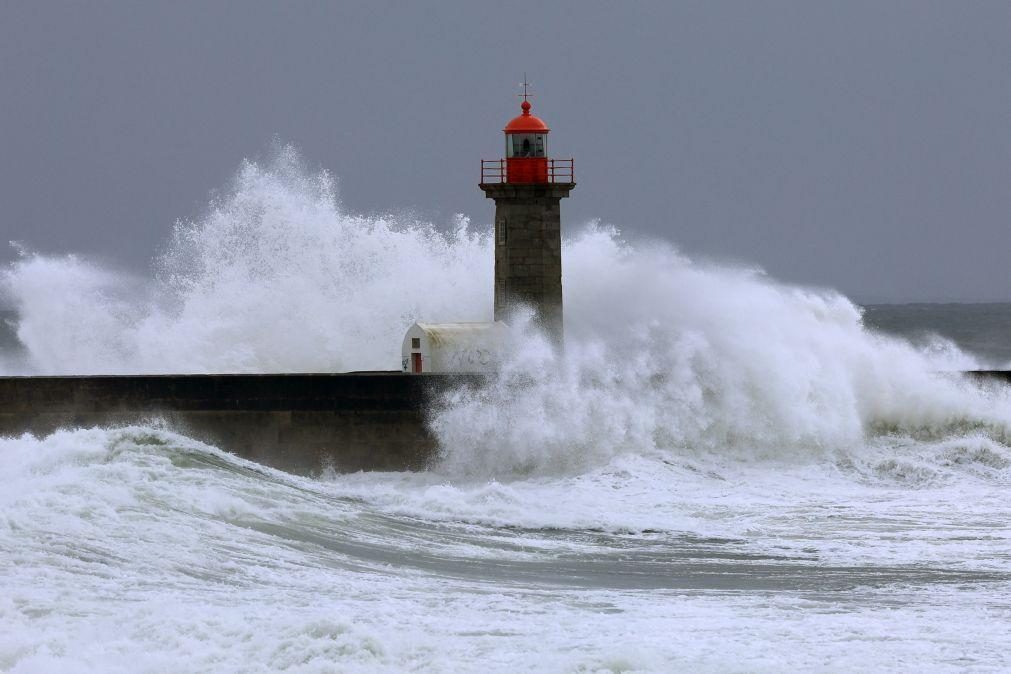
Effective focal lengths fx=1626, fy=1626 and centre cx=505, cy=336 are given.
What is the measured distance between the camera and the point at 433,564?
33.3 feet

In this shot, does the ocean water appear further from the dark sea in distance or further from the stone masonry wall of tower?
the dark sea in distance

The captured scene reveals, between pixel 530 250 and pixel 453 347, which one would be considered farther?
pixel 530 250

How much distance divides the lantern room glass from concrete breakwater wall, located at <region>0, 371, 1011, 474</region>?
2.81 metres

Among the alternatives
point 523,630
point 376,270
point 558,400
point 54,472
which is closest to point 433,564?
point 523,630

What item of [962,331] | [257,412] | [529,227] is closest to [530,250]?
[529,227]

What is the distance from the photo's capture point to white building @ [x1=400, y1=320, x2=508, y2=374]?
14648 millimetres

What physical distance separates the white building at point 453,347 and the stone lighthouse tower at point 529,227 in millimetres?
445

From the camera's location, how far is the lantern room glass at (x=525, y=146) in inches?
601

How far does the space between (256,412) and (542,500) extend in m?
2.62

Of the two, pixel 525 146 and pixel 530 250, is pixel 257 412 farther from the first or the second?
pixel 525 146

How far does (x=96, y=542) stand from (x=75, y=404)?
3.95 meters

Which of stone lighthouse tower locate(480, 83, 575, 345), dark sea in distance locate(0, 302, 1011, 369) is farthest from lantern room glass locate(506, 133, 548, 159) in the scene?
dark sea in distance locate(0, 302, 1011, 369)

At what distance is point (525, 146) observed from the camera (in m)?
15.3

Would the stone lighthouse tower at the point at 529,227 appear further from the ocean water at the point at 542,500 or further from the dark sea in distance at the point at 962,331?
the dark sea in distance at the point at 962,331
